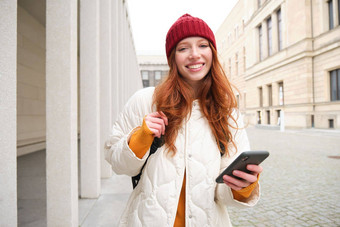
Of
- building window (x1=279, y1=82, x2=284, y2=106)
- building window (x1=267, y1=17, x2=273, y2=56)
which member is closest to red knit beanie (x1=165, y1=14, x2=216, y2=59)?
building window (x1=279, y1=82, x2=284, y2=106)

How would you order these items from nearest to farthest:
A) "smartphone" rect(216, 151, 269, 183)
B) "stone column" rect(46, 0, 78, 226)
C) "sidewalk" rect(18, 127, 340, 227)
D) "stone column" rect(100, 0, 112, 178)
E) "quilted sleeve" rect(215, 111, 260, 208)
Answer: "smartphone" rect(216, 151, 269, 183), "quilted sleeve" rect(215, 111, 260, 208), "stone column" rect(46, 0, 78, 226), "sidewalk" rect(18, 127, 340, 227), "stone column" rect(100, 0, 112, 178)

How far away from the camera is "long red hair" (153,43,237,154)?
1.54m

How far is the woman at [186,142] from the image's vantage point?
1.40 m

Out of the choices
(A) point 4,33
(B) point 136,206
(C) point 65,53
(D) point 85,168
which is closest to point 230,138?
(B) point 136,206

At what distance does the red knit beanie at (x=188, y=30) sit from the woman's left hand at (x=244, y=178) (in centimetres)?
94

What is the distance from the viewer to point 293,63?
21531 mm

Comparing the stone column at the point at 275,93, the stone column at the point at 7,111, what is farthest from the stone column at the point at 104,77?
the stone column at the point at 275,93

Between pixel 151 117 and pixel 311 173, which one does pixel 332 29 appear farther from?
pixel 151 117

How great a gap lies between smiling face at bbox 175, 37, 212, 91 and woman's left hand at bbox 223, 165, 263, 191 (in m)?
0.70

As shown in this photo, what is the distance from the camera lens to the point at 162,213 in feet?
4.58

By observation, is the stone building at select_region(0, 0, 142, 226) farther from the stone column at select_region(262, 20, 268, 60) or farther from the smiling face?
the stone column at select_region(262, 20, 268, 60)

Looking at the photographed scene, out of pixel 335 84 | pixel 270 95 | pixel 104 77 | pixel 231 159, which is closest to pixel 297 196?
pixel 231 159

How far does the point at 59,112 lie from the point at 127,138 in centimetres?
144

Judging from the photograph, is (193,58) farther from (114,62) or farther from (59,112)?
(114,62)
